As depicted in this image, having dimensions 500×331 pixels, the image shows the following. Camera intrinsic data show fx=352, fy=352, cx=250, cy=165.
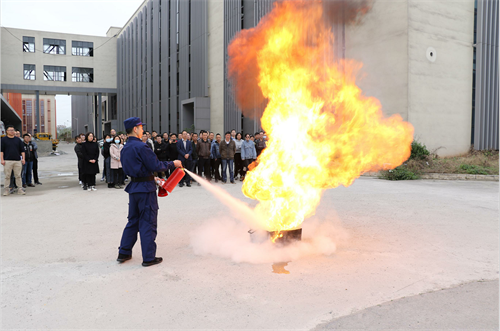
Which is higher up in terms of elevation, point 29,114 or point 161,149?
point 29,114

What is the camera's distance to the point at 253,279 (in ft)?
14.3

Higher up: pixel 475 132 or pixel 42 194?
pixel 475 132

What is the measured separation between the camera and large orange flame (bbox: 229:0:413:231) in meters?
5.68

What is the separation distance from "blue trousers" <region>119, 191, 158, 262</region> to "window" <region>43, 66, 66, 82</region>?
47.6 metres

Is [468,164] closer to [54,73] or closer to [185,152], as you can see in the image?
[185,152]

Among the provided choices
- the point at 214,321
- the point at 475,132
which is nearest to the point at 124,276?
the point at 214,321

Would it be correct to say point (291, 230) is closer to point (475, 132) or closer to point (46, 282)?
point (46, 282)

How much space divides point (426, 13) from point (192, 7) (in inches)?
781

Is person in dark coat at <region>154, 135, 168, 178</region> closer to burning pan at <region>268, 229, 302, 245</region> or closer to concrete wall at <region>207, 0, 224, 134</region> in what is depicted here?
burning pan at <region>268, 229, 302, 245</region>

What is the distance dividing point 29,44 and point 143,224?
165 ft

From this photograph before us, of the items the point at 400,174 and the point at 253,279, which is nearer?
the point at 253,279

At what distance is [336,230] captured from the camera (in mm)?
6516

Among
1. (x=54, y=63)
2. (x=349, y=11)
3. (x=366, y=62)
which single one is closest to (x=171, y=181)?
(x=366, y=62)

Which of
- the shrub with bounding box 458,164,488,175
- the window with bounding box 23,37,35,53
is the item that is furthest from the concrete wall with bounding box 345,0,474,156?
the window with bounding box 23,37,35,53
